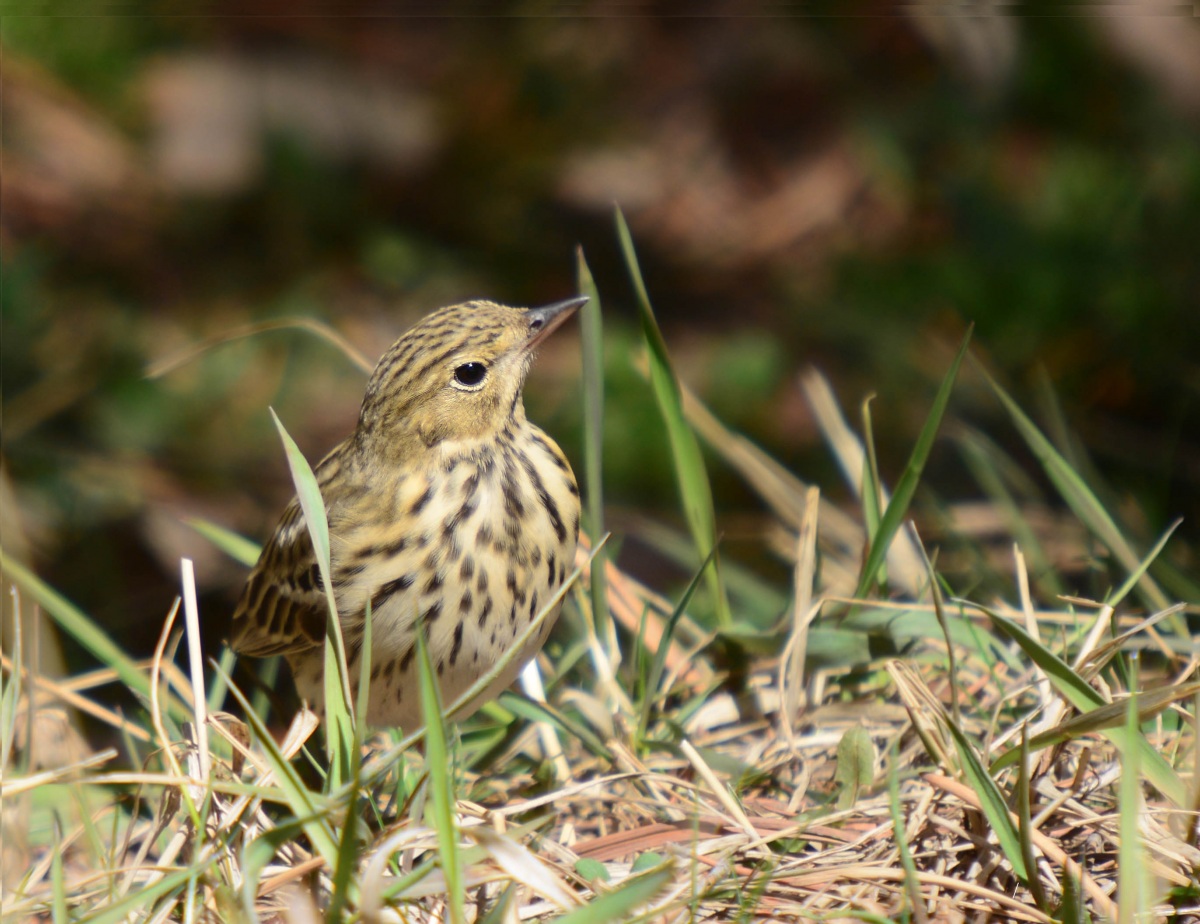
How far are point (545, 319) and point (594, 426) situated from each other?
26 centimetres

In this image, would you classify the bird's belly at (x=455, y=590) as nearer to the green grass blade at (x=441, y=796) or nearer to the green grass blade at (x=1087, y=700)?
the green grass blade at (x=441, y=796)

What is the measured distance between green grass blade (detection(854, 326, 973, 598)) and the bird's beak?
0.77 meters

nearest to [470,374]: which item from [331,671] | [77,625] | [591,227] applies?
[331,671]

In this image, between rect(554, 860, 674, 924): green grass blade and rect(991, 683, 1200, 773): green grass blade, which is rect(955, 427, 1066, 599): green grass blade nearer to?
rect(991, 683, 1200, 773): green grass blade

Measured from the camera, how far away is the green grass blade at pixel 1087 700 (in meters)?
2.12

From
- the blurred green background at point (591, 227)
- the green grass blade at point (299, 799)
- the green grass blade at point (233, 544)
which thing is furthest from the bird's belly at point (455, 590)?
the blurred green background at point (591, 227)

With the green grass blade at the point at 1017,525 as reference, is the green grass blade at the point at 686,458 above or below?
above

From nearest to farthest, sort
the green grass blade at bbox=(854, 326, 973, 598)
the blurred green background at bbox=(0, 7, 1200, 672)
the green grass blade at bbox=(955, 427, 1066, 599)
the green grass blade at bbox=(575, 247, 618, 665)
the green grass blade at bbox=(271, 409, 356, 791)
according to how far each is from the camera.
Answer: the green grass blade at bbox=(271, 409, 356, 791) → the green grass blade at bbox=(854, 326, 973, 598) → the green grass blade at bbox=(575, 247, 618, 665) → the green grass blade at bbox=(955, 427, 1066, 599) → the blurred green background at bbox=(0, 7, 1200, 672)

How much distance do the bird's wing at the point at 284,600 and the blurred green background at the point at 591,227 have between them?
1.26 m

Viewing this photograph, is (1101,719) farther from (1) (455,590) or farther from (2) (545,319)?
(2) (545,319)

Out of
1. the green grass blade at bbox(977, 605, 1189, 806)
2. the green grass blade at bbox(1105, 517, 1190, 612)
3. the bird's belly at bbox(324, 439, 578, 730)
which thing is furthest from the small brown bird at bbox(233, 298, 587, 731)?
the green grass blade at bbox(1105, 517, 1190, 612)

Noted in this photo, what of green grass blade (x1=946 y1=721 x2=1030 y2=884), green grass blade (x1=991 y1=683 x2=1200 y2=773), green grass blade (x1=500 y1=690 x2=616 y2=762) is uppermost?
green grass blade (x1=991 y1=683 x2=1200 y2=773)

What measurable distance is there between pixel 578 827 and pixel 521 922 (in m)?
0.54

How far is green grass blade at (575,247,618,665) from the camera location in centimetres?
295
